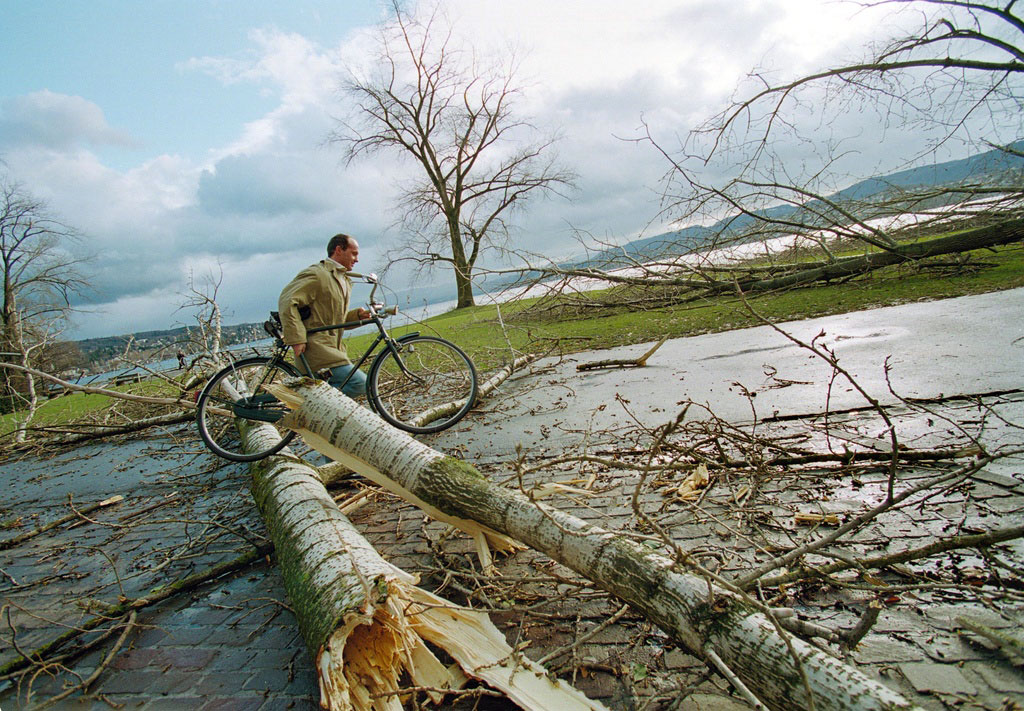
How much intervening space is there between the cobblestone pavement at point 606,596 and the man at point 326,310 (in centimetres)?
167

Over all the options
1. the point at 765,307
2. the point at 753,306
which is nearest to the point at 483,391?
the point at 765,307

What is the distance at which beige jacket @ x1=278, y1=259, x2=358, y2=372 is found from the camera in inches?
204

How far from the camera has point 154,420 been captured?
759 centimetres

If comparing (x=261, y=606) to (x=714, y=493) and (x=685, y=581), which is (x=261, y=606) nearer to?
(x=685, y=581)

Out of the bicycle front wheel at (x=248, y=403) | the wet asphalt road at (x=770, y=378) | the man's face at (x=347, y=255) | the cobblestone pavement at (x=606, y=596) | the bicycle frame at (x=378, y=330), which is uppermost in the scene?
the man's face at (x=347, y=255)

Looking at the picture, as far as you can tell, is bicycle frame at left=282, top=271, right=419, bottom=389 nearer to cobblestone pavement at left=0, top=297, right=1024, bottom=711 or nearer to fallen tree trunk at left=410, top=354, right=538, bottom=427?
fallen tree trunk at left=410, top=354, right=538, bottom=427

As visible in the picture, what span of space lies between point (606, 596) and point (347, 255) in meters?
4.67

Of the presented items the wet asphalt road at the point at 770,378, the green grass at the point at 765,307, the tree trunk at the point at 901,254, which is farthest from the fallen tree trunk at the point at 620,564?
the tree trunk at the point at 901,254

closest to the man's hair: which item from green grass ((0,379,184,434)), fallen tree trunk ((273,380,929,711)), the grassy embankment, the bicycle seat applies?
the bicycle seat

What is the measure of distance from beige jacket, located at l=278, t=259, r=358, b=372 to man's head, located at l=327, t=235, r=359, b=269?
0.09 metres

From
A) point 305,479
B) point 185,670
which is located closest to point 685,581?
point 185,670

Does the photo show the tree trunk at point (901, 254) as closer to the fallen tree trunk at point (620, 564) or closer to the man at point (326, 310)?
the man at point (326, 310)

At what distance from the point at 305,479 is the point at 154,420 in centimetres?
568

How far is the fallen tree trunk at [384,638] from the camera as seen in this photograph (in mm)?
1842
